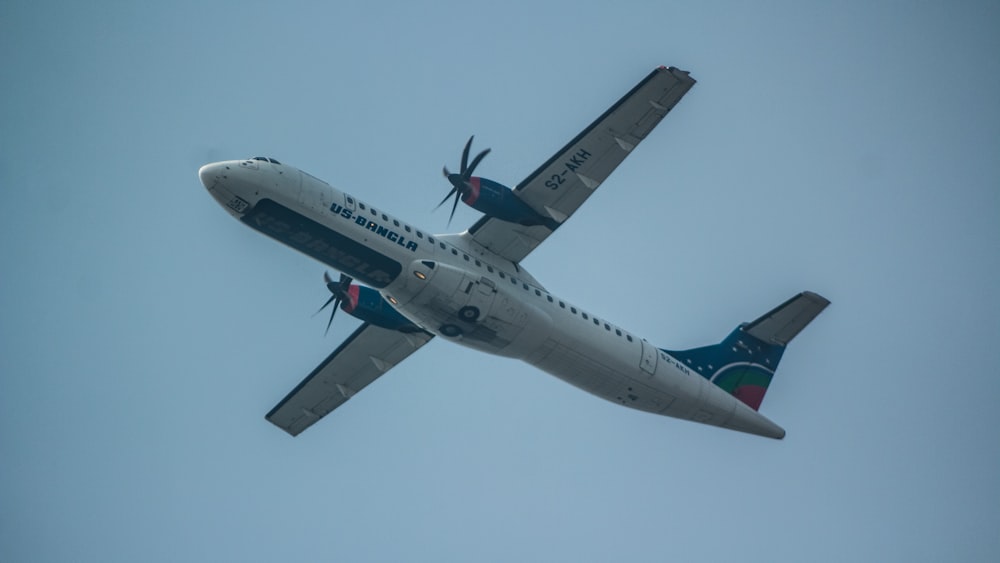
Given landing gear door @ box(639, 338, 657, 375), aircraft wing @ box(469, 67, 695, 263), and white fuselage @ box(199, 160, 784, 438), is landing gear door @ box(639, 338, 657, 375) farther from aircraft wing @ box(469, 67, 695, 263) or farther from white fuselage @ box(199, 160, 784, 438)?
aircraft wing @ box(469, 67, 695, 263)

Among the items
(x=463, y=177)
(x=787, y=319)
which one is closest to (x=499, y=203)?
(x=463, y=177)

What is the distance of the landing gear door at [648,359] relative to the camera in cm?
2655

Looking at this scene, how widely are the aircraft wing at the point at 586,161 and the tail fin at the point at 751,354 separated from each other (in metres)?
5.20

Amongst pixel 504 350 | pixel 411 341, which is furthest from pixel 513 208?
pixel 411 341

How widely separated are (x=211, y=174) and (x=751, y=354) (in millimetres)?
14321

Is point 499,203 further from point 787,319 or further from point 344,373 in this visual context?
point 787,319

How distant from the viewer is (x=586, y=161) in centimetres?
2511

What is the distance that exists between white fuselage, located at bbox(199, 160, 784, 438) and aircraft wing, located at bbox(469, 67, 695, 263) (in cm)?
63

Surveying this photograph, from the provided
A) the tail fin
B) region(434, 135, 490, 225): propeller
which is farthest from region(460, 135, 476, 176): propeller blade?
the tail fin

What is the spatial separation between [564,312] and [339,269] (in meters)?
5.25

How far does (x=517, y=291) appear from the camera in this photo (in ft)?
83.6

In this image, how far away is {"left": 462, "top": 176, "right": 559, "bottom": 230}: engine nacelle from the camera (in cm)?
2462

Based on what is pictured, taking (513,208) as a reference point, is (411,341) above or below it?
below

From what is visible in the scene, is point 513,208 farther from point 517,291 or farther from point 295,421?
point 295,421
